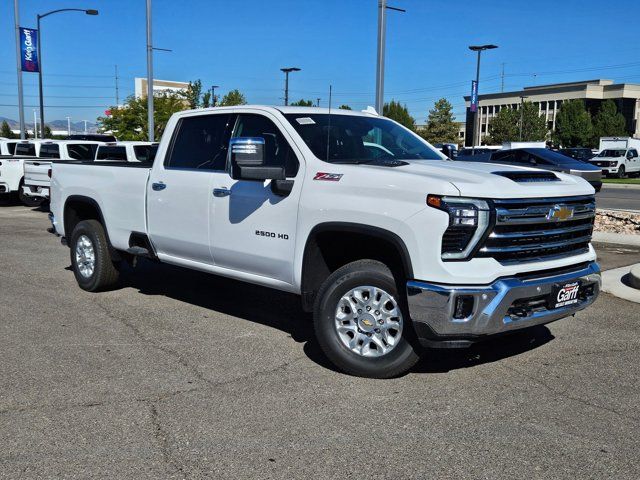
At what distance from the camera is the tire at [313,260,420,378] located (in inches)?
190

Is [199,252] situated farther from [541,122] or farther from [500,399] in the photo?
[541,122]

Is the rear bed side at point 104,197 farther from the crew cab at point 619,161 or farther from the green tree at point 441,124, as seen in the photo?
the green tree at point 441,124

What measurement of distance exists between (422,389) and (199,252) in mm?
2507

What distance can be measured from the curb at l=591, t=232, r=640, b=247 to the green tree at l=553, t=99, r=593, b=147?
76.3m

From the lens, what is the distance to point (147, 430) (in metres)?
4.07

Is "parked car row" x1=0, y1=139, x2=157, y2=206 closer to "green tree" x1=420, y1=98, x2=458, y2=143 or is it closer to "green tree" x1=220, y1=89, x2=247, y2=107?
"green tree" x1=220, y1=89, x2=247, y2=107

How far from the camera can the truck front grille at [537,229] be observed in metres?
4.54

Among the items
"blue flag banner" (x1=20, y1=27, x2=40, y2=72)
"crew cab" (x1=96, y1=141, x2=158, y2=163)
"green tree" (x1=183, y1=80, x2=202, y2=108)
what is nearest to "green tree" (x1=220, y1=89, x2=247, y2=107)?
"green tree" (x1=183, y1=80, x2=202, y2=108)

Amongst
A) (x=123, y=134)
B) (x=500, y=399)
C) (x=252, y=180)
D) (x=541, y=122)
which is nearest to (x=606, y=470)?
(x=500, y=399)

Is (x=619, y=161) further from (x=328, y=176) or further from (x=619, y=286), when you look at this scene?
(x=328, y=176)

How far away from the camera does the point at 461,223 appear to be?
4.42 m

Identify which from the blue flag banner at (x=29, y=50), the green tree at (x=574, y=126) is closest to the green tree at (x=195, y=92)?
the blue flag banner at (x=29, y=50)

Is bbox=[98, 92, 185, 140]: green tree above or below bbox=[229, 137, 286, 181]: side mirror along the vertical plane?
above

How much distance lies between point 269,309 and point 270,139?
208 centimetres
